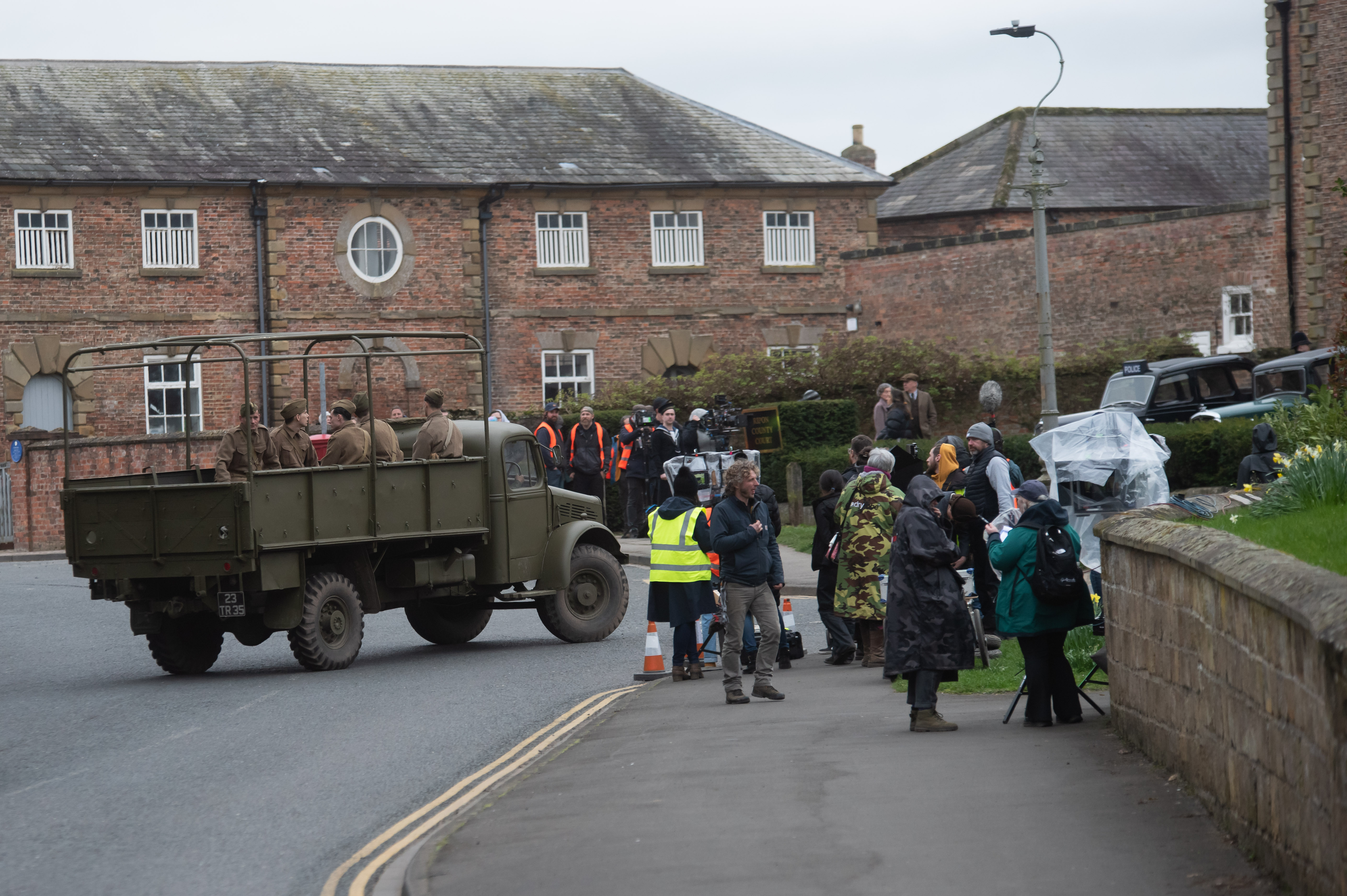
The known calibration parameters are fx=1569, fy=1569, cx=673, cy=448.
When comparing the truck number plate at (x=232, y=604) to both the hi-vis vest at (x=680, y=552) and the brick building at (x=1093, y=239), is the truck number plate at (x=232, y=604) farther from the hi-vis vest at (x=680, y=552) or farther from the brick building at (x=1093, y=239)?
the brick building at (x=1093, y=239)

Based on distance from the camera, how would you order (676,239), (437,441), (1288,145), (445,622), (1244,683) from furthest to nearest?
(676,239)
(1288,145)
(445,622)
(437,441)
(1244,683)

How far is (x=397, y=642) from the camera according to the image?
16.5m

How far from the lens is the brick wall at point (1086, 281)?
3394cm

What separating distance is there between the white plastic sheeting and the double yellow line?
250 inches

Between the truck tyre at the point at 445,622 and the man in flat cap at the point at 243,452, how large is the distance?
270cm

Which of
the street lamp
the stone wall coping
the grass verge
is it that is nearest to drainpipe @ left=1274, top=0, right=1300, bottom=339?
the street lamp

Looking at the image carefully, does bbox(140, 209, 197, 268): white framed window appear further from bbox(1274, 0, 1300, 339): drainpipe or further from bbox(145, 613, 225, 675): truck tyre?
bbox(1274, 0, 1300, 339): drainpipe

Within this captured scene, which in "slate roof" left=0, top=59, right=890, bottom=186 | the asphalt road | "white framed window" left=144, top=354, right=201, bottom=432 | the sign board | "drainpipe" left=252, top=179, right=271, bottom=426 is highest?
"slate roof" left=0, top=59, right=890, bottom=186

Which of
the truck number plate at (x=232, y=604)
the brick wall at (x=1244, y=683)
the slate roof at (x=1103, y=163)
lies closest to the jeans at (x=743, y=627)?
the brick wall at (x=1244, y=683)

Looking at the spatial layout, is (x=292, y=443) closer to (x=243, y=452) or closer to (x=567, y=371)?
(x=243, y=452)

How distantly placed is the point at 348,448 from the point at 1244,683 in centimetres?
939

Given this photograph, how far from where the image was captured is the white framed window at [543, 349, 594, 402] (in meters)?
36.8

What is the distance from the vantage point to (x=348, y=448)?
14.0 metres

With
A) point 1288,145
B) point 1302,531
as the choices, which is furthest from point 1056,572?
point 1288,145
